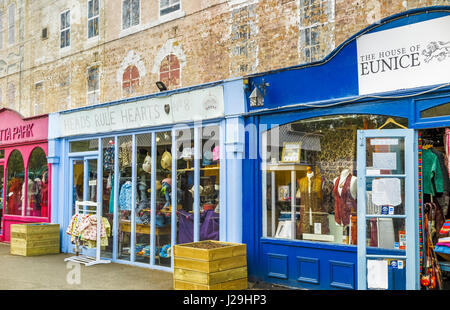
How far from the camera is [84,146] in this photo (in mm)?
11234

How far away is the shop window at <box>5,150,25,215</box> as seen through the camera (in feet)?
43.6

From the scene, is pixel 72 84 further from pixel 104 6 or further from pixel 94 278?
pixel 94 278

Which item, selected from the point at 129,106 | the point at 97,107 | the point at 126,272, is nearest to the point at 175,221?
the point at 126,272

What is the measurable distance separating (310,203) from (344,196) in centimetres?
61

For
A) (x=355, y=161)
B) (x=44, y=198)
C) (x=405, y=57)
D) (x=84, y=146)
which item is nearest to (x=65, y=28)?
(x=44, y=198)

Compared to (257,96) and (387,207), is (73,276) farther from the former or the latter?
(387,207)

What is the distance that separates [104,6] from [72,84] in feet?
9.41

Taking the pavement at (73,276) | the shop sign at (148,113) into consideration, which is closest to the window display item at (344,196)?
the shop sign at (148,113)

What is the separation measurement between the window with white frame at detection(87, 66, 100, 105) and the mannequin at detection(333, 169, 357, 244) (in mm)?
10515

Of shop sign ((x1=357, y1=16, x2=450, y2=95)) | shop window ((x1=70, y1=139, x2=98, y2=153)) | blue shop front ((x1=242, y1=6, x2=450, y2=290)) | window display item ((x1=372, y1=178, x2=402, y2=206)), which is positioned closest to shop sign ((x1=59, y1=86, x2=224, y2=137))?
shop window ((x1=70, y1=139, x2=98, y2=153))

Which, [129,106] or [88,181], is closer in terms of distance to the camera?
[129,106]

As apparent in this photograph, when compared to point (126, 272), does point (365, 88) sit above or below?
above

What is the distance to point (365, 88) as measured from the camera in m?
6.62

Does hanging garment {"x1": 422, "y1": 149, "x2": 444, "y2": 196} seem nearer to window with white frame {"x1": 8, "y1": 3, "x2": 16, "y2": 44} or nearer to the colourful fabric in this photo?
the colourful fabric
